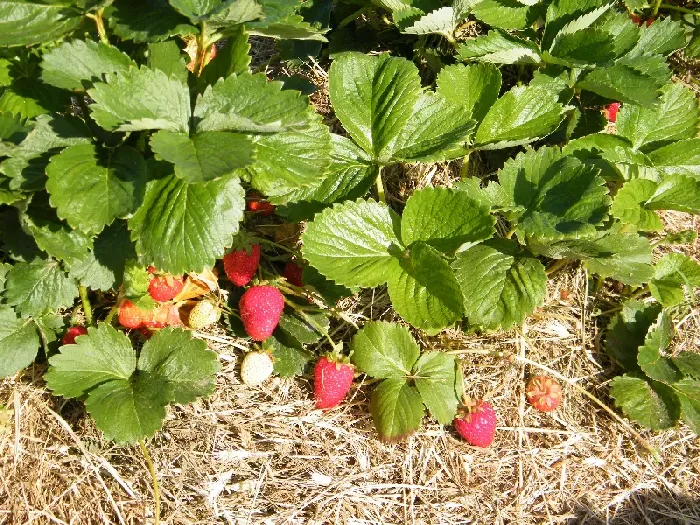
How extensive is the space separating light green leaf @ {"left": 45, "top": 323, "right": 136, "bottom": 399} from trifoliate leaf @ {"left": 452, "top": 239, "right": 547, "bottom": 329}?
0.85 m

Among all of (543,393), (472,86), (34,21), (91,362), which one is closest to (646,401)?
(543,393)

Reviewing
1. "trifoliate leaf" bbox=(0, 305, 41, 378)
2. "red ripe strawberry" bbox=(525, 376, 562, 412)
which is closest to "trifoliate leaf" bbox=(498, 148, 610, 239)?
"red ripe strawberry" bbox=(525, 376, 562, 412)

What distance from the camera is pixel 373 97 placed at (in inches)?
73.8

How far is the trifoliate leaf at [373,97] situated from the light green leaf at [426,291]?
1.02 feet

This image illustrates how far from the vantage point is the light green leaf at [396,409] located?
1768 millimetres

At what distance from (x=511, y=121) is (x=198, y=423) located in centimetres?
117

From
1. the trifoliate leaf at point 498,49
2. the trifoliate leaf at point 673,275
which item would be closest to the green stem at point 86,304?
the trifoliate leaf at point 498,49

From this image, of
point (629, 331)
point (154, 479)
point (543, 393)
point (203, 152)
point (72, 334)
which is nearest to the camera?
point (203, 152)

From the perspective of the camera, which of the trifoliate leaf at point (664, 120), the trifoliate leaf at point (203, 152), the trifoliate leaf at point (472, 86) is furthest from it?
the trifoliate leaf at point (664, 120)

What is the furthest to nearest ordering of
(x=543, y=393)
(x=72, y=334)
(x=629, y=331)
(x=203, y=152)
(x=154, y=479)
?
(x=629, y=331)
(x=543, y=393)
(x=72, y=334)
(x=154, y=479)
(x=203, y=152)

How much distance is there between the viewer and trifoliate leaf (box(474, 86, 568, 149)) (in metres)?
1.93

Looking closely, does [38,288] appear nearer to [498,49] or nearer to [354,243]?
[354,243]

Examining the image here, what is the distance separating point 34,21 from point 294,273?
938mm

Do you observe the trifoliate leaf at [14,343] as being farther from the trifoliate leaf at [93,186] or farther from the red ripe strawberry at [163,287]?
the trifoliate leaf at [93,186]
